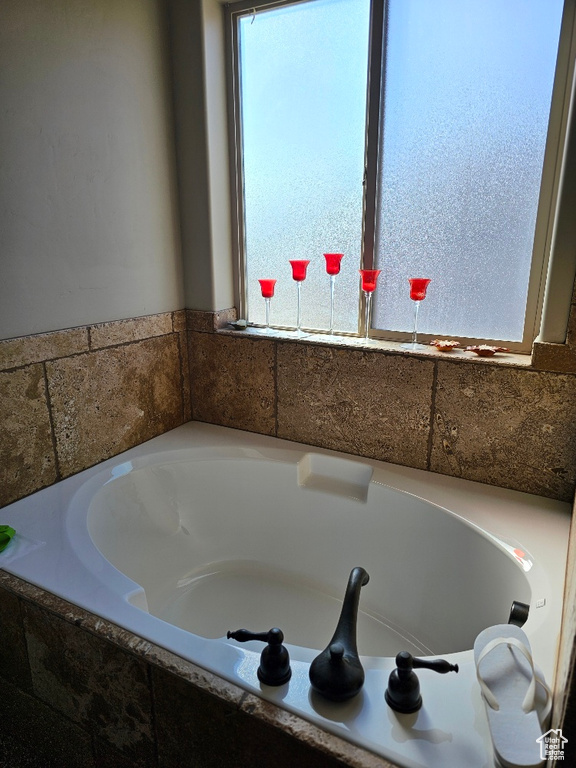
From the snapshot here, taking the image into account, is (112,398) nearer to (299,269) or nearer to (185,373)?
(185,373)

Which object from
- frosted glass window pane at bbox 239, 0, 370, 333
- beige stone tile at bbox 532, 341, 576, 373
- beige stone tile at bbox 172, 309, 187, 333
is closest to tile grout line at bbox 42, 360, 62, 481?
beige stone tile at bbox 172, 309, 187, 333

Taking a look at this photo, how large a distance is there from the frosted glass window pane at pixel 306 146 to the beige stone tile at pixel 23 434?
98 cm

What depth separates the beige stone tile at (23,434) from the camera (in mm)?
→ 1561

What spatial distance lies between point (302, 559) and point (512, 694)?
3.46 feet

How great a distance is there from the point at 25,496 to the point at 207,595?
671mm

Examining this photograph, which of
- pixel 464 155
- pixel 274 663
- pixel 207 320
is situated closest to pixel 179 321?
pixel 207 320

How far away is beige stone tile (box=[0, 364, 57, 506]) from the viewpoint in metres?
1.56

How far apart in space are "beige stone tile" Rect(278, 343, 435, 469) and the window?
0.69ft

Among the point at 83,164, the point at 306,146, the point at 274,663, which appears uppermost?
the point at 306,146

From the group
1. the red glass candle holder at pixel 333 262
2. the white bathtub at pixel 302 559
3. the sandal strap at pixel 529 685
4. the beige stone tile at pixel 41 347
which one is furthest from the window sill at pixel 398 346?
the sandal strap at pixel 529 685

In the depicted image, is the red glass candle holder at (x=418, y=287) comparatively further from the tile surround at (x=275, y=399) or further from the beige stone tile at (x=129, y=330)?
the beige stone tile at (x=129, y=330)

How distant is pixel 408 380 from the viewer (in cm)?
177

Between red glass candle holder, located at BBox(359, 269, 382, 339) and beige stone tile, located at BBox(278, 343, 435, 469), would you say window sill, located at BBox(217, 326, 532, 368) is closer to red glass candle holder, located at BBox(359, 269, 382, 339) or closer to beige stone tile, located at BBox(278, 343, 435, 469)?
beige stone tile, located at BBox(278, 343, 435, 469)

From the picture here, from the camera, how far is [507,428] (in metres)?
1.64
